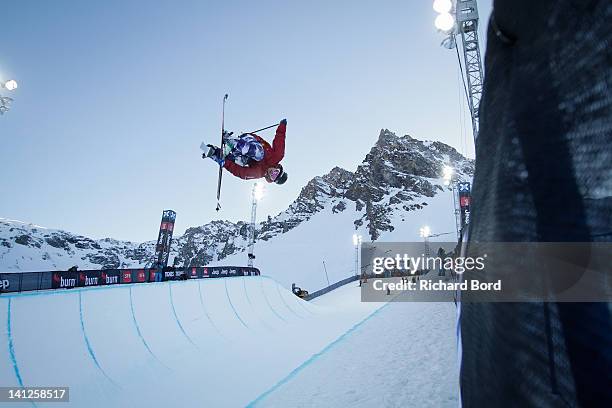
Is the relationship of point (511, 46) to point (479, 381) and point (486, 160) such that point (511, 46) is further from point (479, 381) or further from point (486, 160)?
point (479, 381)

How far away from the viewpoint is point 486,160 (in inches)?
48.1

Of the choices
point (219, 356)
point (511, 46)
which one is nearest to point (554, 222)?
point (511, 46)

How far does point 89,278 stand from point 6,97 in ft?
29.5

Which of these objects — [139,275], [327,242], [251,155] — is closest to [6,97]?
[139,275]

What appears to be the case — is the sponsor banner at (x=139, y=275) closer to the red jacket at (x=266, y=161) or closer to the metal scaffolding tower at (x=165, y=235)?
the red jacket at (x=266, y=161)

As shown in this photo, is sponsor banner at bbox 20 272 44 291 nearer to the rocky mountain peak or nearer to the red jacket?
the red jacket

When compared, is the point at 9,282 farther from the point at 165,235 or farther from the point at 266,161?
the point at 165,235

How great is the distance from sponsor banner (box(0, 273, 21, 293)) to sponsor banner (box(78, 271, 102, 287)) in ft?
6.48

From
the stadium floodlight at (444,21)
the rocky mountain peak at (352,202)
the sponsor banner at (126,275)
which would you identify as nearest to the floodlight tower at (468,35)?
the stadium floodlight at (444,21)

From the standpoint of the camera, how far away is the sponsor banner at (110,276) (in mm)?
14555

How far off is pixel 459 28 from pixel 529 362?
12.9 meters

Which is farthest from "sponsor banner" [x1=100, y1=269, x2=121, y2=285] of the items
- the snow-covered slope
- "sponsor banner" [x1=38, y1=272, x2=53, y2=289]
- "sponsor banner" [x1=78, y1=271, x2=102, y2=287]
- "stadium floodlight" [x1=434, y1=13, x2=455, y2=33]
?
the snow-covered slope

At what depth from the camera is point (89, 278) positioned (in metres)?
13.9

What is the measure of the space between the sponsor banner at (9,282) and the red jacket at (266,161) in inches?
330
